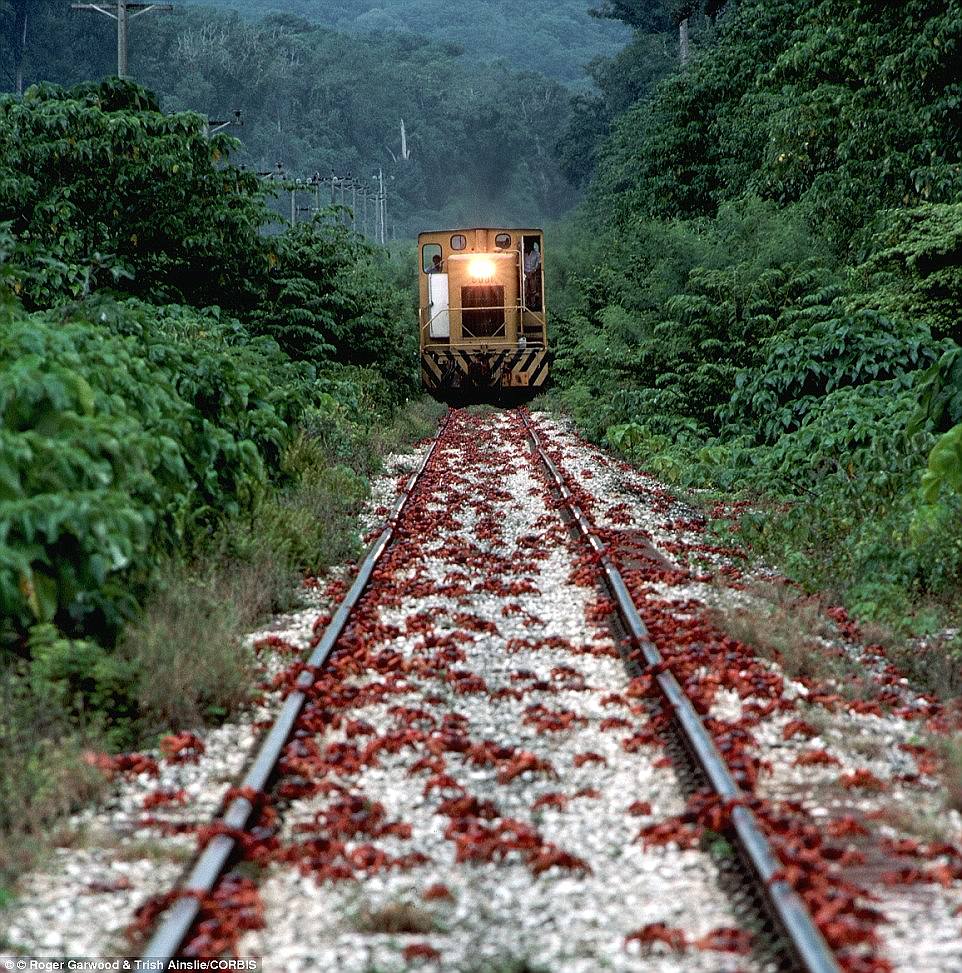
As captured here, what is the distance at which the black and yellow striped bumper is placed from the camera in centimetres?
2920

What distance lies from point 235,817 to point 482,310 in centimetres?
2481

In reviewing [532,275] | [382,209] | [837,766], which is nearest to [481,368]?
[532,275]

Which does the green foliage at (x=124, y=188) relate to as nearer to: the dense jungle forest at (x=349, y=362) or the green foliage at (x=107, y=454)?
the dense jungle forest at (x=349, y=362)

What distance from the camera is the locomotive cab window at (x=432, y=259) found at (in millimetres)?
28719

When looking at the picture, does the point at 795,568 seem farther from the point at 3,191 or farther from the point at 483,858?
the point at 3,191

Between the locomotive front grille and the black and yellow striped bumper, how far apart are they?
21.0 inches

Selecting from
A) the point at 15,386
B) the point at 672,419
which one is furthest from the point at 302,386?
the point at 15,386

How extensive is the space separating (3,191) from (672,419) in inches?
401

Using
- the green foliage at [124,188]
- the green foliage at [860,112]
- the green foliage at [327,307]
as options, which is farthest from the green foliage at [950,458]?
the green foliage at [327,307]

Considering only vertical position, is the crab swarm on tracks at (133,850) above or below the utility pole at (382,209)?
below

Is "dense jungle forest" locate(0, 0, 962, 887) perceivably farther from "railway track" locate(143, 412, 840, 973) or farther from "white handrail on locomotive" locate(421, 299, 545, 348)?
"white handrail on locomotive" locate(421, 299, 545, 348)

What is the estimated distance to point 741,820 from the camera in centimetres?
481

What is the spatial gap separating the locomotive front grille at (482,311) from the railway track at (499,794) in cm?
2000

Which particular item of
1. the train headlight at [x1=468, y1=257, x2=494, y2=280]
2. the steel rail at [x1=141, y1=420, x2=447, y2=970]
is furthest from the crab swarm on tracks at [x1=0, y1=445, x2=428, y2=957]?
the train headlight at [x1=468, y1=257, x2=494, y2=280]
